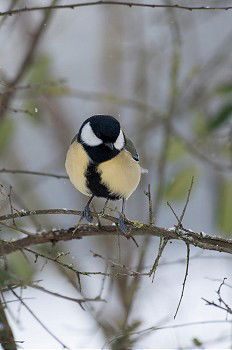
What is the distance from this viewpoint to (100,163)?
1.66 m

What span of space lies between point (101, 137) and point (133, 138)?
5.73ft

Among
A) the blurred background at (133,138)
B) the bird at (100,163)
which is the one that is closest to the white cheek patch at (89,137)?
the bird at (100,163)

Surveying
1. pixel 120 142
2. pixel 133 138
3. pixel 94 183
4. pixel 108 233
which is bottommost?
pixel 108 233

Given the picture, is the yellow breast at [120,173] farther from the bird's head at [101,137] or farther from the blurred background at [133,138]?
the blurred background at [133,138]

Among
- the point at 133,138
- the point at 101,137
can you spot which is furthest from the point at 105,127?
the point at 133,138

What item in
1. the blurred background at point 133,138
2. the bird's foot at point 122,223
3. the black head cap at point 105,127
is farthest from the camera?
the blurred background at point 133,138

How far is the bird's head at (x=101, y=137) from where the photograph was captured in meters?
1.57

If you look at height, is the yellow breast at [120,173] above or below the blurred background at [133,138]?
below

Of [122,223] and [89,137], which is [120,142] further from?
[122,223]

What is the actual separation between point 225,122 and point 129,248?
123 centimetres

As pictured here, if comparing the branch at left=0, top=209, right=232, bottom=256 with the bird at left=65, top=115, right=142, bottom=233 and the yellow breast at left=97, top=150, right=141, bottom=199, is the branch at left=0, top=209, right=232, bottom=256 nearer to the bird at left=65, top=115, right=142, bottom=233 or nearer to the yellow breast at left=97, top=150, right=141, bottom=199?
the bird at left=65, top=115, right=142, bottom=233

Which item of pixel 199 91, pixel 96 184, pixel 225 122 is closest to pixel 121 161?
pixel 96 184

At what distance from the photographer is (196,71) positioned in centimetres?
258

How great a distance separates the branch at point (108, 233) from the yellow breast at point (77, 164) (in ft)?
0.60
